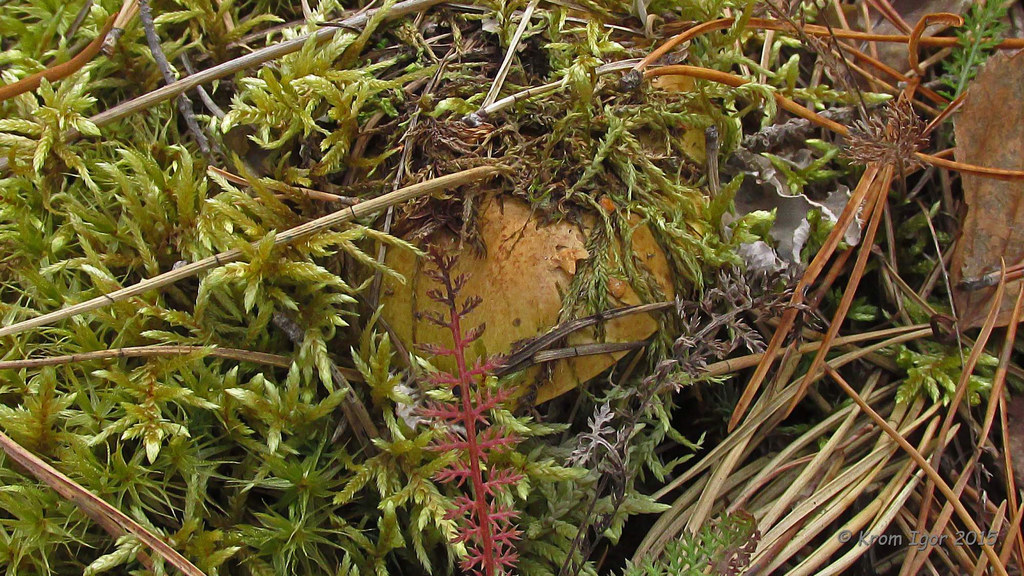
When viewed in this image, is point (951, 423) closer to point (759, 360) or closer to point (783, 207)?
point (759, 360)

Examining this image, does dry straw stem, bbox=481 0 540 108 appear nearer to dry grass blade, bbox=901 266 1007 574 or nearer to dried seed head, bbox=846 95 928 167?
dried seed head, bbox=846 95 928 167

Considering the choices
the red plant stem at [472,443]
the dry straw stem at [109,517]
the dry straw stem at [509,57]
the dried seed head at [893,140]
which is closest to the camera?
the red plant stem at [472,443]

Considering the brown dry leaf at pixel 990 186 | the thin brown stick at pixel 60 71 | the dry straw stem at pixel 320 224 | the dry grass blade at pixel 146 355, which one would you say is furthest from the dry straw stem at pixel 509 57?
the brown dry leaf at pixel 990 186

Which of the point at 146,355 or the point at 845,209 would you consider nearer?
the point at 146,355

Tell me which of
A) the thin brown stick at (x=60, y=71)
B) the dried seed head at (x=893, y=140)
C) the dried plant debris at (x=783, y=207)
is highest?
the thin brown stick at (x=60, y=71)

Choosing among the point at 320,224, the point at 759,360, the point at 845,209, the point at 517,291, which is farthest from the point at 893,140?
the point at 320,224

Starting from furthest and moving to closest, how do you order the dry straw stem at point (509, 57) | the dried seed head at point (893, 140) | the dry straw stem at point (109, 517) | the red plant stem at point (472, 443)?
the dry straw stem at point (509, 57) < the dried seed head at point (893, 140) < the dry straw stem at point (109, 517) < the red plant stem at point (472, 443)

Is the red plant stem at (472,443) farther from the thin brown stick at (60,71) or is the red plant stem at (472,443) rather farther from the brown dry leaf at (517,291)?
the thin brown stick at (60,71)

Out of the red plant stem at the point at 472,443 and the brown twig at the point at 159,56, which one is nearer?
the red plant stem at the point at 472,443
